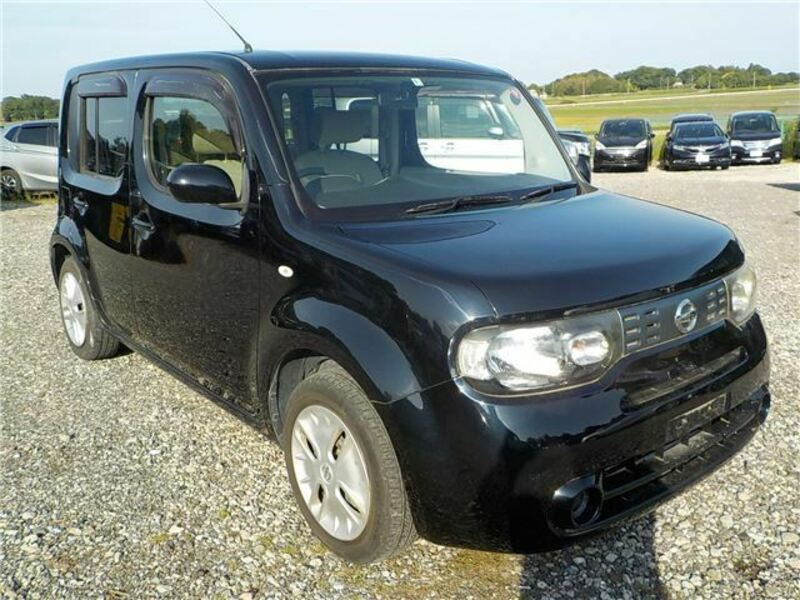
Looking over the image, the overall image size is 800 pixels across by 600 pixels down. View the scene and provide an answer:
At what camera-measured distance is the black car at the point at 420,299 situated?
238cm

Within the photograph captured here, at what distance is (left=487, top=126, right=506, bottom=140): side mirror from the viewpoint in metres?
3.99

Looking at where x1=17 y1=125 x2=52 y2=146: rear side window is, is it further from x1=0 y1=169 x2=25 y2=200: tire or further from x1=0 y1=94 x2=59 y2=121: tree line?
x1=0 y1=94 x2=59 y2=121: tree line

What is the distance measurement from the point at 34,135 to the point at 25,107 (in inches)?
223

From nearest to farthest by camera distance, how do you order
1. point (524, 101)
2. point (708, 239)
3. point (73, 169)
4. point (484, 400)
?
point (484, 400)
point (708, 239)
point (524, 101)
point (73, 169)

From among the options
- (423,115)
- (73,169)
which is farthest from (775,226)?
(73,169)

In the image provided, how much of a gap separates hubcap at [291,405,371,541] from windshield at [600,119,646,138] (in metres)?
21.7

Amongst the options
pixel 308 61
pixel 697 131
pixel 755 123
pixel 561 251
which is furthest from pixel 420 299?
pixel 755 123

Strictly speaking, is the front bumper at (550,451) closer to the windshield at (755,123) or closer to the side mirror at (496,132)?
the side mirror at (496,132)

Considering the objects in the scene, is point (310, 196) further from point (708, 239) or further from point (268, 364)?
point (708, 239)

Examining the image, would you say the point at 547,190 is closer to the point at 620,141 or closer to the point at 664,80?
the point at 620,141

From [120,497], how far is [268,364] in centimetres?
105

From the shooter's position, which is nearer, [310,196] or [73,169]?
[310,196]

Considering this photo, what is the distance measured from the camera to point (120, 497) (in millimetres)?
3498

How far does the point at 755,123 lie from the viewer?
23328 mm
